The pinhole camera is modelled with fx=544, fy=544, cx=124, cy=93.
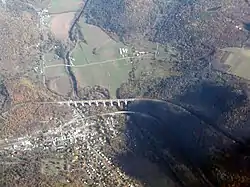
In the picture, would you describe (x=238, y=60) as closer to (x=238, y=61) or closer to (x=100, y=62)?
(x=238, y=61)

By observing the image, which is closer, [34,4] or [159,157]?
[159,157]

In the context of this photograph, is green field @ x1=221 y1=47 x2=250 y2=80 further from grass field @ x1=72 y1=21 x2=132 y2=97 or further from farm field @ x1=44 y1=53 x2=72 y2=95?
farm field @ x1=44 y1=53 x2=72 y2=95

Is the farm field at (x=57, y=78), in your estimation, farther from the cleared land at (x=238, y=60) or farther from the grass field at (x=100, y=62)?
the cleared land at (x=238, y=60)

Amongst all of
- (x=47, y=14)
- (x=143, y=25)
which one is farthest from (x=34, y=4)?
(x=143, y=25)

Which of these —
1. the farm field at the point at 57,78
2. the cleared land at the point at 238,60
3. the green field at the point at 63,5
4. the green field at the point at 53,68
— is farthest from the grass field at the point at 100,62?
the cleared land at the point at 238,60

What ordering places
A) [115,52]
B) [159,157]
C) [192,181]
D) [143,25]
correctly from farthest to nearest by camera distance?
[143,25] → [115,52] → [159,157] → [192,181]

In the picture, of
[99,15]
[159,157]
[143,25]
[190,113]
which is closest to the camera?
[159,157]

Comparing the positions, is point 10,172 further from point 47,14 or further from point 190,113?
point 47,14
